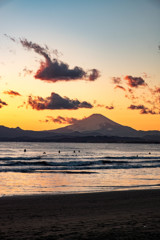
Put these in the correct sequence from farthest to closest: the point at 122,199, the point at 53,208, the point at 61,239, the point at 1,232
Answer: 1. the point at 122,199
2. the point at 53,208
3. the point at 1,232
4. the point at 61,239

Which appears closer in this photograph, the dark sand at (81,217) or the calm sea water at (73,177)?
the dark sand at (81,217)

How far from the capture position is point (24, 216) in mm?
12766

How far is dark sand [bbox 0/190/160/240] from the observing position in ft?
31.1

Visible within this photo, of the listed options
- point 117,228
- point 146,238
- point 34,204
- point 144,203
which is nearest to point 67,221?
point 117,228

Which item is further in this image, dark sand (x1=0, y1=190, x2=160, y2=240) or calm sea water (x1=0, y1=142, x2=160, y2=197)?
calm sea water (x1=0, y1=142, x2=160, y2=197)

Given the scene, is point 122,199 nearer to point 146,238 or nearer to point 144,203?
point 144,203

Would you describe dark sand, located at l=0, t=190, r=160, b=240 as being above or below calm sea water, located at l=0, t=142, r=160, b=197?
above

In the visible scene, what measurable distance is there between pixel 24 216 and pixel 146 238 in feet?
18.4

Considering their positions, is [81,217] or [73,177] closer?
[81,217]

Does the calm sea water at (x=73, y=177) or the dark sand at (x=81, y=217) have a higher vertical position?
the dark sand at (x=81, y=217)

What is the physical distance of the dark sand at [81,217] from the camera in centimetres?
947

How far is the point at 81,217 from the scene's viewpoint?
40.7 feet

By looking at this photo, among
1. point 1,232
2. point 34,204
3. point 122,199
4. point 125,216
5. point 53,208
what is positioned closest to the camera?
point 1,232

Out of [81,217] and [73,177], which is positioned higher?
[81,217]
